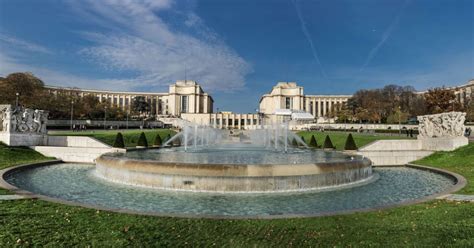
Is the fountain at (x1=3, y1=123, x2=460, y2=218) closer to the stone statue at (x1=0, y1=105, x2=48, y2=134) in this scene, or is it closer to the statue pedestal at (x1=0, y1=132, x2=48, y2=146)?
the statue pedestal at (x1=0, y1=132, x2=48, y2=146)

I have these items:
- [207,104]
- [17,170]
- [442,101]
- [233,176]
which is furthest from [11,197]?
[207,104]

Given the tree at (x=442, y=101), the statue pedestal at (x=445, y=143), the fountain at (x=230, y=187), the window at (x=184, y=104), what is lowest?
the fountain at (x=230, y=187)

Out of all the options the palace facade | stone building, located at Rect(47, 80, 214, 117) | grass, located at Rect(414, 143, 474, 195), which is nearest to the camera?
grass, located at Rect(414, 143, 474, 195)

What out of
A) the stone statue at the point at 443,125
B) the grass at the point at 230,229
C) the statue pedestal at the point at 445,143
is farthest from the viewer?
the stone statue at the point at 443,125

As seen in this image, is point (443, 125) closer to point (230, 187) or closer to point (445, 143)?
point (445, 143)

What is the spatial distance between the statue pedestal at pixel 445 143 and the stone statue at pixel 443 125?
2.27 ft

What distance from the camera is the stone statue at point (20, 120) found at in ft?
80.7

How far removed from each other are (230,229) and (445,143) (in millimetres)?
24949

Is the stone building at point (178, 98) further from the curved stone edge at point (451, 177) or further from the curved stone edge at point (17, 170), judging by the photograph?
the curved stone edge at point (451, 177)

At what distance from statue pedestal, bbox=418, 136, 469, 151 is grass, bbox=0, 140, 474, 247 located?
1985 cm

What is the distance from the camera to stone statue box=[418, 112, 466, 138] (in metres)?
25.7

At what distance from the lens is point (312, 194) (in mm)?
11883

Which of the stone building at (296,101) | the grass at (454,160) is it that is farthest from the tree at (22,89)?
the stone building at (296,101)

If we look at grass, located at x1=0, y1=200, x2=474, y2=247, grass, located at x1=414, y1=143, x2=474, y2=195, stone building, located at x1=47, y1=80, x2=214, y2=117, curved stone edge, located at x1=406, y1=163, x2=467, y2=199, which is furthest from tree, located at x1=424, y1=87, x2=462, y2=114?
stone building, located at x1=47, y1=80, x2=214, y2=117
